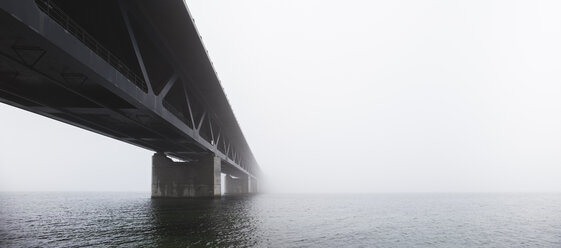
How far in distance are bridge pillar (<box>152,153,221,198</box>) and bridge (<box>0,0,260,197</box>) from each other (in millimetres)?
11926

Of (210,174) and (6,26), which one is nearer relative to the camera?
(6,26)

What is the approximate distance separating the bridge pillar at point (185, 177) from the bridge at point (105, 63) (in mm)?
11926

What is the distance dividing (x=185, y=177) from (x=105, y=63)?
3510 cm

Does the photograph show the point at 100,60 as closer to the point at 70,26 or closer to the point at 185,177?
the point at 70,26

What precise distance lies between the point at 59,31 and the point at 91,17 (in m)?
7.10

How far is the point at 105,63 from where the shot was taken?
15484 millimetres

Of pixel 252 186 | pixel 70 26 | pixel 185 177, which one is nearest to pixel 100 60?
pixel 70 26

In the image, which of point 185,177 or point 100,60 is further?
point 185,177

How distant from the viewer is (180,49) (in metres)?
23.2

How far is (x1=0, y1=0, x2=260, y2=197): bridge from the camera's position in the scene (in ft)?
40.2

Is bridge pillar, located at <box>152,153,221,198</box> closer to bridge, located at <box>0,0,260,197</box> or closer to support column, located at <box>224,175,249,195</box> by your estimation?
bridge, located at <box>0,0,260,197</box>

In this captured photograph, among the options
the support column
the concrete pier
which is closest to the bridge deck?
the support column

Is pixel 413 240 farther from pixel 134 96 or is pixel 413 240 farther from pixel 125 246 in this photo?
pixel 134 96

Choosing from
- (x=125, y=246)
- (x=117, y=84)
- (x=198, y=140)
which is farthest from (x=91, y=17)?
(x=198, y=140)
